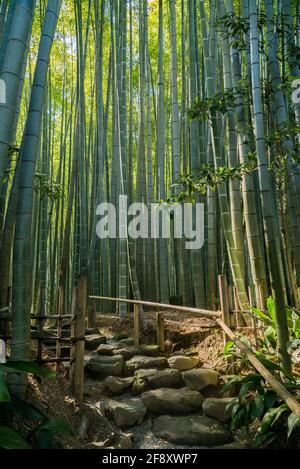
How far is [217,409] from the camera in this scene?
251 cm

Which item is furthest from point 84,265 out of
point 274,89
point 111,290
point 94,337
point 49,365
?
point 274,89

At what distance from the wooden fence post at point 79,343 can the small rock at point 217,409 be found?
2.85 feet

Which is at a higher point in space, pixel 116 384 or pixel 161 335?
pixel 161 335

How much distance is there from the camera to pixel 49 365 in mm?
2873

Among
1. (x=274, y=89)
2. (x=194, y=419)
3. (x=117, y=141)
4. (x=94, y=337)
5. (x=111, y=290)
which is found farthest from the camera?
(x=111, y=290)

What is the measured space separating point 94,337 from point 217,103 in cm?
276

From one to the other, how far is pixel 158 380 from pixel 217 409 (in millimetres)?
668

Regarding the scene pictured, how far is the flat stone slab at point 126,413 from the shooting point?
2.57m

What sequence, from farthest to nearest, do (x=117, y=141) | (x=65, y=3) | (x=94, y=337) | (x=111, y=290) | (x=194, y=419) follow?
1. (x=65, y=3)
2. (x=111, y=290)
3. (x=117, y=141)
4. (x=94, y=337)
5. (x=194, y=419)

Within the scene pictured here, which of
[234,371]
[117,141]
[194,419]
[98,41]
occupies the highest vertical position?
[98,41]

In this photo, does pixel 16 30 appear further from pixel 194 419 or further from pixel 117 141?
pixel 117 141

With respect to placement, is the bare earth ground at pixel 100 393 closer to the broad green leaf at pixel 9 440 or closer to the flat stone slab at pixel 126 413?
the flat stone slab at pixel 126 413

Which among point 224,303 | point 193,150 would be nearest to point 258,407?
point 224,303

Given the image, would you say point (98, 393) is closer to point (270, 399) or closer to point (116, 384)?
point (116, 384)
